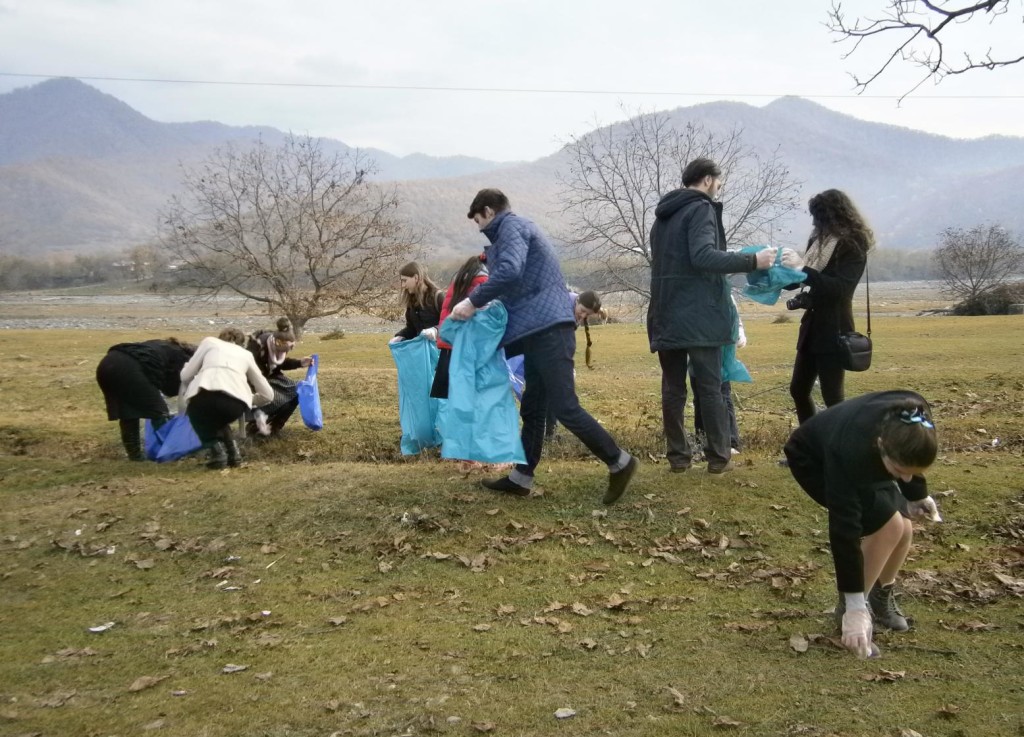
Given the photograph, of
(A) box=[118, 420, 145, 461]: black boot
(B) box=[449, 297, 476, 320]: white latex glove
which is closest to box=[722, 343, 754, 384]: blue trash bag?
(B) box=[449, 297, 476, 320]: white latex glove

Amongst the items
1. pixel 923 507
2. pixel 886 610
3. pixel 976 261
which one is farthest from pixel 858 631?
pixel 976 261

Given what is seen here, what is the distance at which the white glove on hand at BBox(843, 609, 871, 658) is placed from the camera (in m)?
4.38

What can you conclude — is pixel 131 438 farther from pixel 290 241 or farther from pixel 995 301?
pixel 995 301

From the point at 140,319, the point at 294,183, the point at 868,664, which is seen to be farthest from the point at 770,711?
the point at 140,319

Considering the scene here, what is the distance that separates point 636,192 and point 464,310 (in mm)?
12393

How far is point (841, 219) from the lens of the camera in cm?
671

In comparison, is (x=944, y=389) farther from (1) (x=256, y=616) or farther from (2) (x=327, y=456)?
(1) (x=256, y=616)

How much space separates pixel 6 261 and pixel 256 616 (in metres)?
117

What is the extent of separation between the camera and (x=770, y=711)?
4.09m

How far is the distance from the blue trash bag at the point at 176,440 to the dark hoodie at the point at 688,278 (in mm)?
5371

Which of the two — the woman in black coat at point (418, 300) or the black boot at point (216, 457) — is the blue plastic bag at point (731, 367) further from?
the black boot at point (216, 457)

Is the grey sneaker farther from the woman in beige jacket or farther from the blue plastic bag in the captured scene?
the woman in beige jacket

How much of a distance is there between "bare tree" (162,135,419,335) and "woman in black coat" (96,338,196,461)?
49.2 ft

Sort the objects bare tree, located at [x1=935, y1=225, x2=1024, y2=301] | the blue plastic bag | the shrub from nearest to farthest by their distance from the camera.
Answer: the blue plastic bag, the shrub, bare tree, located at [x1=935, y1=225, x2=1024, y2=301]
